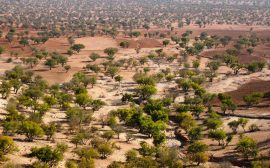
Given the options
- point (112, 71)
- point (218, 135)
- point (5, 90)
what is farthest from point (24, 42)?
point (218, 135)

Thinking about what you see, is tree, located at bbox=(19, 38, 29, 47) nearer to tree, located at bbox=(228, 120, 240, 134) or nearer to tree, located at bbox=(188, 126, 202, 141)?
tree, located at bbox=(188, 126, 202, 141)

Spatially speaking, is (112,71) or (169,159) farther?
(112,71)

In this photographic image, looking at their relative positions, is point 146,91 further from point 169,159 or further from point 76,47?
point 76,47

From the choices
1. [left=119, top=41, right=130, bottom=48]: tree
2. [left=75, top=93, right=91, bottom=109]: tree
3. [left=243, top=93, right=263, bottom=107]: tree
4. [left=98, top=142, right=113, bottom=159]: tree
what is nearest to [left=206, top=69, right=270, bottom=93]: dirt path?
[left=243, top=93, right=263, bottom=107]: tree

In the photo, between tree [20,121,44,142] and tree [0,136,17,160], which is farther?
tree [20,121,44,142]

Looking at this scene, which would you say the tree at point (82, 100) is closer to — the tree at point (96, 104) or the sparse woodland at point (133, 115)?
the sparse woodland at point (133, 115)

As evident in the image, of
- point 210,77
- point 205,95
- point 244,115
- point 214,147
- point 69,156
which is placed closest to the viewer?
point 69,156

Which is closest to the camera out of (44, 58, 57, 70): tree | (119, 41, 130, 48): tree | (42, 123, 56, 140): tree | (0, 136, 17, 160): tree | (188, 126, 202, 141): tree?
(0, 136, 17, 160): tree

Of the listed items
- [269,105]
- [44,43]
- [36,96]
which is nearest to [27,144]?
[36,96]

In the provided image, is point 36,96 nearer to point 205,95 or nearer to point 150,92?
point 150,92
